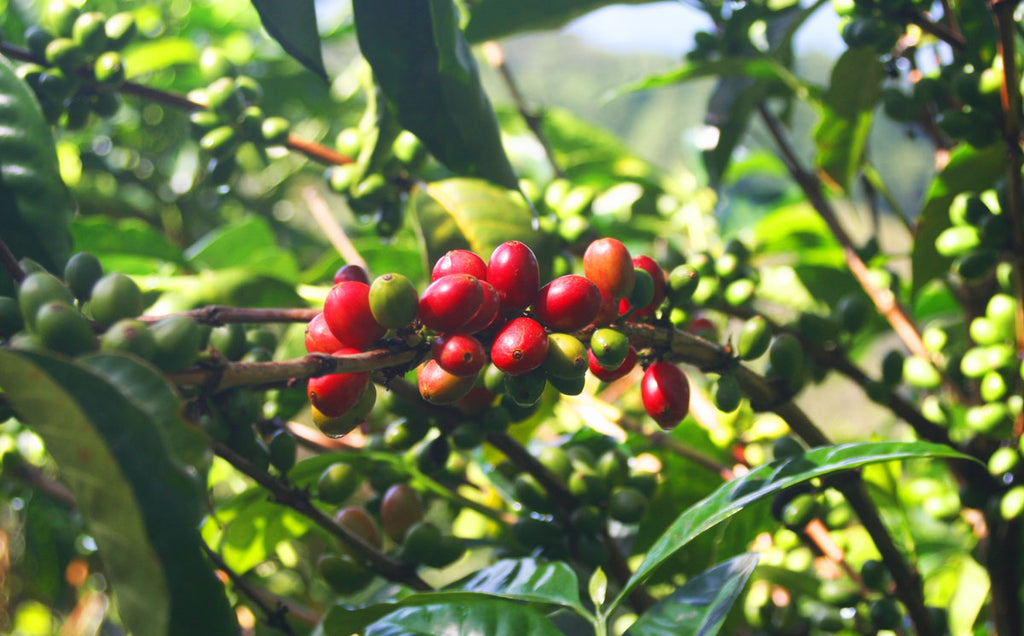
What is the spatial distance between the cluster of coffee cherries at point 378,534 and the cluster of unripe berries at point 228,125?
419 mm

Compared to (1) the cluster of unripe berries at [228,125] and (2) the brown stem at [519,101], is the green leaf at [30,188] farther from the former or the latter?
(2) the brown stem at [519,101]

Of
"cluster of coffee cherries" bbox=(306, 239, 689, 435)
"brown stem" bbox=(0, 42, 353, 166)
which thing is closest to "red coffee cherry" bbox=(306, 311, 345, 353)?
"cluster of coffee cherries" bbox=(306, 239, 689, 435)

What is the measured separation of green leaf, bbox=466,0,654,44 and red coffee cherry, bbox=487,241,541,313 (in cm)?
55

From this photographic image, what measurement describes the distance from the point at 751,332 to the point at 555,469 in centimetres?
28

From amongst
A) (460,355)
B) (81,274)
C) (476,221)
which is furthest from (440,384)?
(476,221)

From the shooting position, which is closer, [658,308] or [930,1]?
[658,308]

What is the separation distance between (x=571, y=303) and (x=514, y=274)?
0.05 metres

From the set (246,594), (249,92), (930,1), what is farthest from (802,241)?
(246,594)

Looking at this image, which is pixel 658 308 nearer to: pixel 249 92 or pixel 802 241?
pixel 249 92

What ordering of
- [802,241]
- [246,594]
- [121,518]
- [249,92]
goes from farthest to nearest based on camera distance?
[802,241], [249,92], [246,594], [121,518]

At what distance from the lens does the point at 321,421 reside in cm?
54

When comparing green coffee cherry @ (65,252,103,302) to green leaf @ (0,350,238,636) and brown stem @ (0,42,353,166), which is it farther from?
brown stem @ (0,42,353,166)

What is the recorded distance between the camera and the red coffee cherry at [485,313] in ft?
1.72

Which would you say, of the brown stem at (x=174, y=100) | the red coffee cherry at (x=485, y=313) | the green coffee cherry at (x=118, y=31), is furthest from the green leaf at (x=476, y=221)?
the green coffee cherry at (x=118, y=31)
